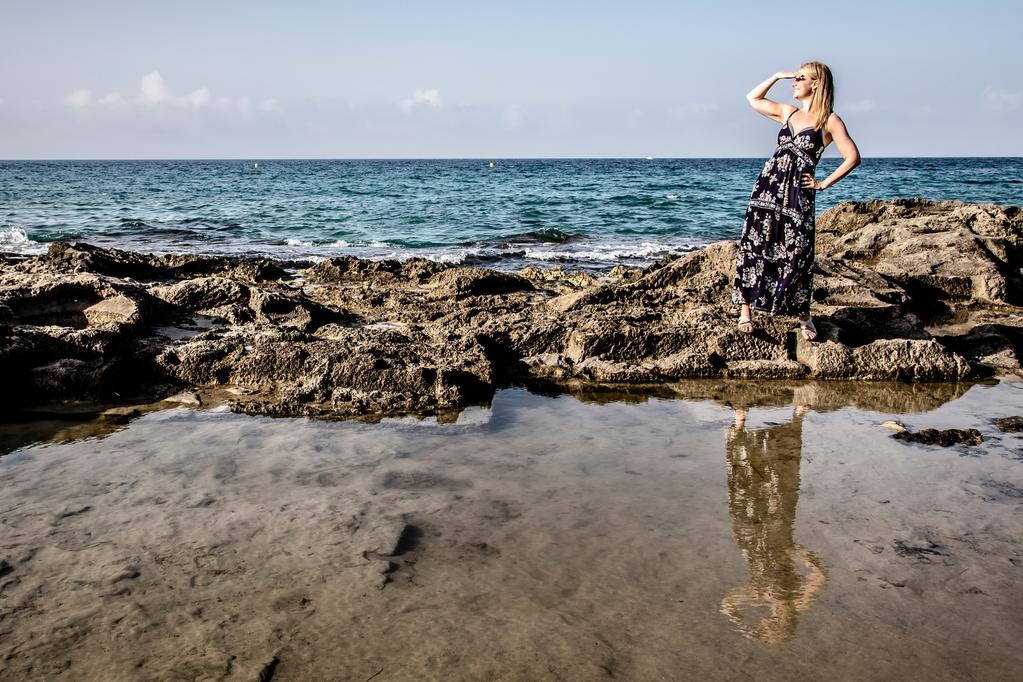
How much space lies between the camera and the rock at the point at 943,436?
381 centimetres

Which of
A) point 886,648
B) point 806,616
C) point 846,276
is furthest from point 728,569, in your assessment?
point 846,276

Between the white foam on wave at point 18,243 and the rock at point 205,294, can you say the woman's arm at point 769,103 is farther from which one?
the white foam on wave at point 18,243

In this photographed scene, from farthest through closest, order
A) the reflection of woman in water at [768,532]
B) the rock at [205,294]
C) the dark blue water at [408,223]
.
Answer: the dark blue water at [408,223]
the rock at [205,294]
the reflection of woman in water at [768,532]

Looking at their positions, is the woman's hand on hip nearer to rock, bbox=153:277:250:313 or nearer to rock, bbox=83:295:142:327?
rock, bbox=153:277:250:313

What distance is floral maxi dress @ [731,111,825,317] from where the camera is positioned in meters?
4.99

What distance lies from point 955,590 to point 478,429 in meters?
2.22

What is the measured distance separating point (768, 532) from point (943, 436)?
63.0 inches

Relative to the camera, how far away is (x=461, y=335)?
543cm

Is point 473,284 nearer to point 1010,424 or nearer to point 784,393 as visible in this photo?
point 784,393

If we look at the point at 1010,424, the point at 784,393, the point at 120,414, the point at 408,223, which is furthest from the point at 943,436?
the point at 408,223

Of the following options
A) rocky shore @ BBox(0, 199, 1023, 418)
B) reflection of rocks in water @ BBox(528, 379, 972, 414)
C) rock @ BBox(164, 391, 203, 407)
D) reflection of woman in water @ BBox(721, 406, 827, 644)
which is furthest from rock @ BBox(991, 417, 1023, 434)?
rock @ BBox(164, 391, 203, 407)

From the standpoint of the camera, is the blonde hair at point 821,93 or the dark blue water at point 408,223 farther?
the dark blue water at point 408,223

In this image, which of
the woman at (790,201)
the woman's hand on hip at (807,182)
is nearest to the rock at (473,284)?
the woman at (790,201)

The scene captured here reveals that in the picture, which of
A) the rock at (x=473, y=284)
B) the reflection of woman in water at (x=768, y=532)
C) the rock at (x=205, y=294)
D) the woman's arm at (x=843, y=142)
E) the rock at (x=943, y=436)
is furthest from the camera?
the rock at (x=473, y=284)
